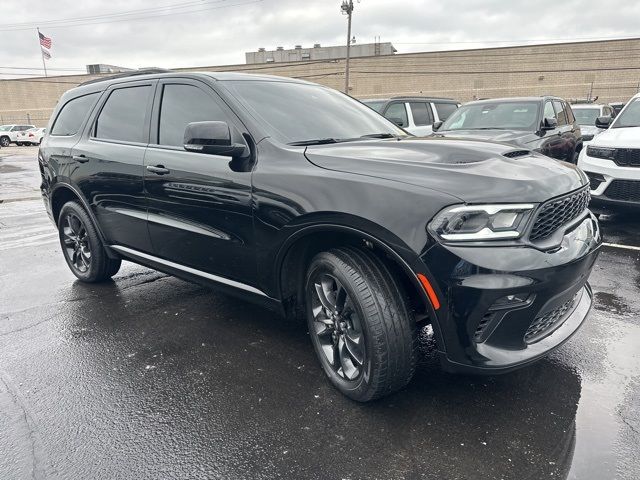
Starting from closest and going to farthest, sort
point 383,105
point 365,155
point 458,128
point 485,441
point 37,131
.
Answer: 1. point 485,441
2. point 365,155
3. point 458,128
4. point 383,105
5. point 37,131

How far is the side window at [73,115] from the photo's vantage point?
448cm

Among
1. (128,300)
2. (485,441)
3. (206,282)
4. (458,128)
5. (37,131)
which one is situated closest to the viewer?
(485,441)

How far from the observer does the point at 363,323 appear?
2.38 metres

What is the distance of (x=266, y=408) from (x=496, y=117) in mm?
7402

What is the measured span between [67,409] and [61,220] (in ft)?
8.92

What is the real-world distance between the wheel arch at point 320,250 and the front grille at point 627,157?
16.0 ft

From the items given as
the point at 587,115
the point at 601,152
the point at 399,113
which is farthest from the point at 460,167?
the point at 587,115

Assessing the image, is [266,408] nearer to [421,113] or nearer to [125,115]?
[125,115]

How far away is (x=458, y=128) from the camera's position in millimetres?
8414

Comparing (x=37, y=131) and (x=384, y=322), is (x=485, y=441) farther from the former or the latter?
(x=37, y=131)

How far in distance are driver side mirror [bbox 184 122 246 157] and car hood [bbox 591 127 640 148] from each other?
5293mm

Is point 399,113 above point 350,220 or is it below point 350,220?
above

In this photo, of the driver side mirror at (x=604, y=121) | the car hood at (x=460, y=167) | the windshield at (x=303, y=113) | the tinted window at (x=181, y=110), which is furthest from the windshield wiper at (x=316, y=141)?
the driver side mirror at (x=604, y=121)

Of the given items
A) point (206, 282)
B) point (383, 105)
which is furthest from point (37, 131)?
point (206, 282)
